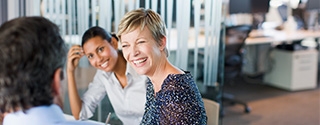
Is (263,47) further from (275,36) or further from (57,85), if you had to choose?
(57,85)

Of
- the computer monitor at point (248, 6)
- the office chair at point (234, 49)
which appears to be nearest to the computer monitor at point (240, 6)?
the computer monitor at point (248, 6)

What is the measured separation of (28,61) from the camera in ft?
3.86

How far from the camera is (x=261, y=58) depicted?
626 centimetres

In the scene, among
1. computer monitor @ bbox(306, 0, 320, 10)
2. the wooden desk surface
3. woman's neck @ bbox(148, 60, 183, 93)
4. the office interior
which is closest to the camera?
woman's neck @ bbox(148, 60, 183, 93)

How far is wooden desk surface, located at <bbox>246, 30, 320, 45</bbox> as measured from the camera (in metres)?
5.52

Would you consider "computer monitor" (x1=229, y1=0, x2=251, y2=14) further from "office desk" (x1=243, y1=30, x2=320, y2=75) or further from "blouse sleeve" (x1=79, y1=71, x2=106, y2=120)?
"blouse sleeve" (x1=79, y1=71, x2=106, y2=120)

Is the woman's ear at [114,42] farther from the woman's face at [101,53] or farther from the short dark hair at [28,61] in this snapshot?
the short dark hair at [28,61]

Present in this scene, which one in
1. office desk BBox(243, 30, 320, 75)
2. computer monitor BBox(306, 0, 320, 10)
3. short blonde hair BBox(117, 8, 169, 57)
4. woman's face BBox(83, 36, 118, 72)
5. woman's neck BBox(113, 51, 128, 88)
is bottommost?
office desk BBox(243, 30, 320, 75)

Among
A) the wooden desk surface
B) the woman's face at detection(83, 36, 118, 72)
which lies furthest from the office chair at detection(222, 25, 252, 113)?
the woman's face at detection(83, 36, 118, 72)

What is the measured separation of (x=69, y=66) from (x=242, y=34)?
8.90 feet

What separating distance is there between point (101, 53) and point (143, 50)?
17.9 inches

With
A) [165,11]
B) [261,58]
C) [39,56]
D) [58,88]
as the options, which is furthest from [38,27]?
[261,58]

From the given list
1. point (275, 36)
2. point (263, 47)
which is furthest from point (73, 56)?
point (263, 47)

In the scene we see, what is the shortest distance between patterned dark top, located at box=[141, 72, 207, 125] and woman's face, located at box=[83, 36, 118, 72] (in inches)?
21.3
